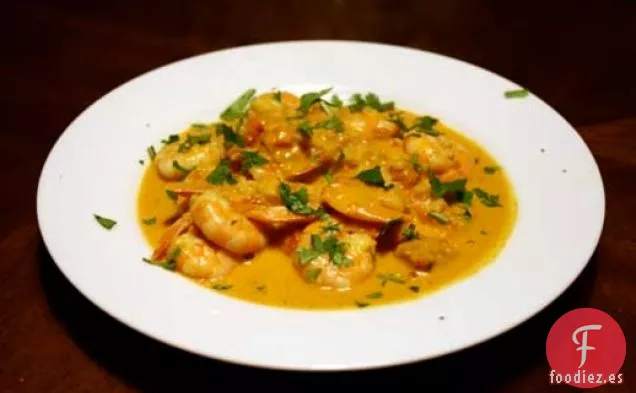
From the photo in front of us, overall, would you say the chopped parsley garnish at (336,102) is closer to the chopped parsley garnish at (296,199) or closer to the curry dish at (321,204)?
the curry dish at (321,204)

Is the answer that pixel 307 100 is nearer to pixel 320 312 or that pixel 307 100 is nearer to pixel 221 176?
pixel 221 176

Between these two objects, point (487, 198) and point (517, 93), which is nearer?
point (487, 198)

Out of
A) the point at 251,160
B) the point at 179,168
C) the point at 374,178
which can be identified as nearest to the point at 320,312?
the point at 374,178

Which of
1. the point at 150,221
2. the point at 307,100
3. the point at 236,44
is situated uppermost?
the point at 307,100

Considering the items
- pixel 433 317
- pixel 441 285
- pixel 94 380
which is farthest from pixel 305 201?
pixel 94 380

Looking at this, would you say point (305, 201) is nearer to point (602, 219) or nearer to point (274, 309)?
point (274, 309)

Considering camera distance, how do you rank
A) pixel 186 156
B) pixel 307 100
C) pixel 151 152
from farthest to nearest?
1. pixel 307 100
2. pixel 151 152
3. pixel 186 156

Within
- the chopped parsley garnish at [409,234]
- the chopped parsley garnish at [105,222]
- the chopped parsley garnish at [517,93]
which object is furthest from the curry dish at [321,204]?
the chopped parsley garnish at [517,93]
